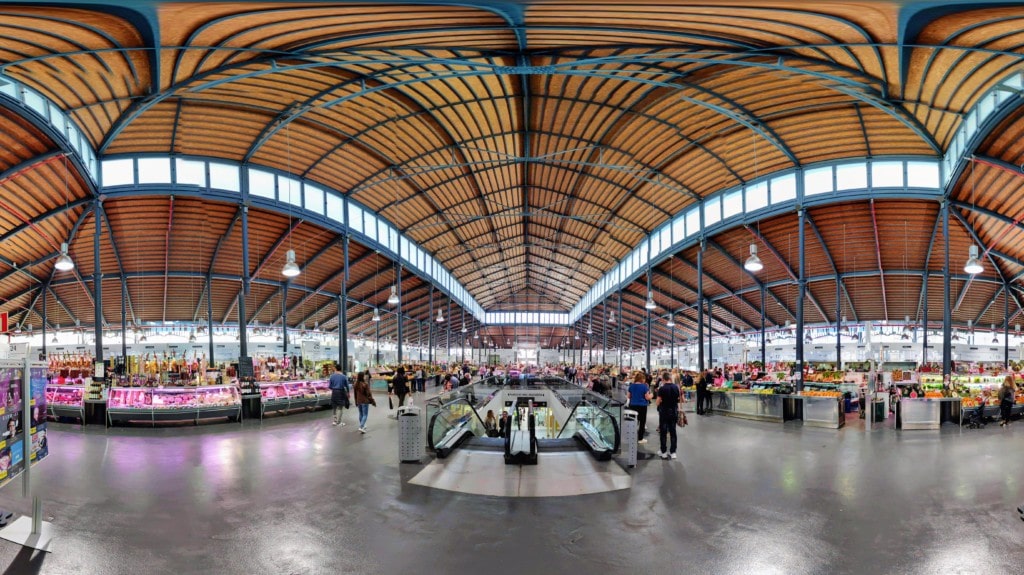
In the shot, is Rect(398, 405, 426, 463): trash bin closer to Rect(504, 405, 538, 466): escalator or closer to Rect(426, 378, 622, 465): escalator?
Rect(426, 378, 622, 465): escalator

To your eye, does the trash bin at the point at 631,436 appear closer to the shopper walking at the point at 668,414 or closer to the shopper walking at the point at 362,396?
the shopper walking at the point at 668,414

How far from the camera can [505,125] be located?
872 inches

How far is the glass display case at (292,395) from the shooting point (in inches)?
663

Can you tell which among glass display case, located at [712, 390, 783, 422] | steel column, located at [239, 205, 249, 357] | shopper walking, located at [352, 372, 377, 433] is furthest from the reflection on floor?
steel column, located at [239, 205, 249, 357]

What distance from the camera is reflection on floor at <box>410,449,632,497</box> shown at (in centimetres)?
799

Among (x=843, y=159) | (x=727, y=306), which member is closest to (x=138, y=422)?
(x=843, y=159)

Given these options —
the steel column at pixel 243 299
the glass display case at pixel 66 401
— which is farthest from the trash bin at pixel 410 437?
the glass display case at pixel 66 401

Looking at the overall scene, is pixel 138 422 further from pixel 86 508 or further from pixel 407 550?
pixel 407 550

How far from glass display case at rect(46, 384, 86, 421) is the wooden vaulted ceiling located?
662 centimetres

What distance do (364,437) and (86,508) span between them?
6.33 m

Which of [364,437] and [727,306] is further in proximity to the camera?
[727,306]

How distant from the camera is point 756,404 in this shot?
56.4ft

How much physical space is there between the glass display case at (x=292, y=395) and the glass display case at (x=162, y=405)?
4.98ft

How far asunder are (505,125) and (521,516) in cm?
1808
